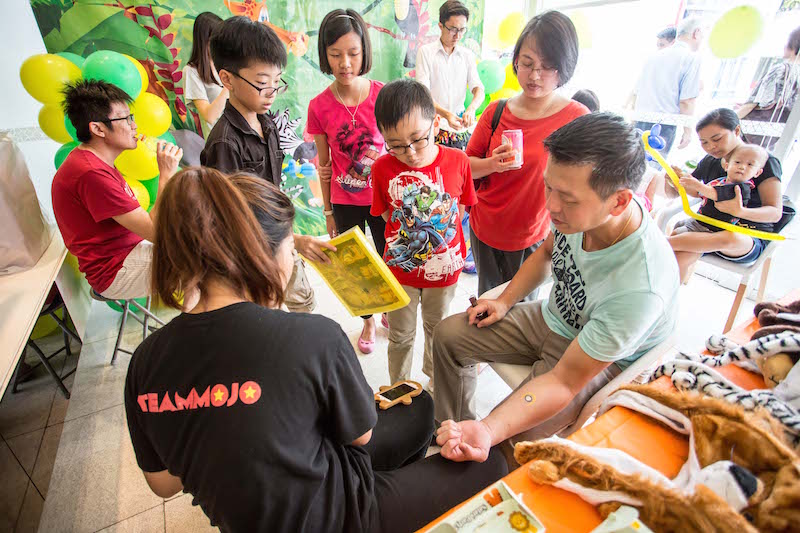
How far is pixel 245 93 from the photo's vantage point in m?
1.49

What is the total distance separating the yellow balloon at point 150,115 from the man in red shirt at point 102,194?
482mm

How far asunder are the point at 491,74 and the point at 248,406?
10.4 ft

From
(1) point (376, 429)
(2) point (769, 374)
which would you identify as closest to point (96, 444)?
(1) point (376, 429)

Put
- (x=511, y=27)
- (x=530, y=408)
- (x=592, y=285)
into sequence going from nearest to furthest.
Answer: (x=530, y=408), (x=592, y=285), (x=511, y=27)

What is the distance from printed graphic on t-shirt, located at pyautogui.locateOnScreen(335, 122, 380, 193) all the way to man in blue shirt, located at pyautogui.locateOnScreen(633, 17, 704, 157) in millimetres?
2191

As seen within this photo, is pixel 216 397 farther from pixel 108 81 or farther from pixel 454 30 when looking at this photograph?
pixel 454 30

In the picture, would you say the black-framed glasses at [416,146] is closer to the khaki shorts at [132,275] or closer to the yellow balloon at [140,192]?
the khaki shorts at [132,275]

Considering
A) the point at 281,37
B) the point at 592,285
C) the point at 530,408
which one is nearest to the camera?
the point at 530,408

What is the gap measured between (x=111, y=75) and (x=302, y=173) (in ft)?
4.75

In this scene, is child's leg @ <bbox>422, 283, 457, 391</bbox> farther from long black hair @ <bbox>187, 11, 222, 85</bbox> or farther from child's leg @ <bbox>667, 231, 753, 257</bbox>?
long black hair @ <bbox>187, 11, 222, 85</bbox>

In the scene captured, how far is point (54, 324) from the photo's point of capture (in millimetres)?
2146

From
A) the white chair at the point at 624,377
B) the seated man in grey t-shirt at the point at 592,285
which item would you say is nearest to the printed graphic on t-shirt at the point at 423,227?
the seated man in grey t-shirt at the point at 592,285

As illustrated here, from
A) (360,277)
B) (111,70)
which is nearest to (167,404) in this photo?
(360,277)

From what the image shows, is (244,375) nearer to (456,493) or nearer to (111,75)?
(456,493)
